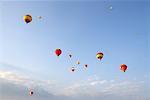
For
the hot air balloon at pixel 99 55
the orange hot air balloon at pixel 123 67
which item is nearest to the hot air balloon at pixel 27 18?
the hot air balloon at pixel 99 55

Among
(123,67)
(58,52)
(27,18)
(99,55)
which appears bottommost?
(123,67)

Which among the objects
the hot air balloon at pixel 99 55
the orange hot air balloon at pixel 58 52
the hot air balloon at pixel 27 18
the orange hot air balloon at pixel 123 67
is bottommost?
the orange hot air balloon at pixel 123 67

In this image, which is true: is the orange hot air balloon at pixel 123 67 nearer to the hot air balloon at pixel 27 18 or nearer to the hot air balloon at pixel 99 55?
the hot air balloon at pixel 99 55

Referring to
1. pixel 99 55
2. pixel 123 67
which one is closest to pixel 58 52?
pixel 99 55

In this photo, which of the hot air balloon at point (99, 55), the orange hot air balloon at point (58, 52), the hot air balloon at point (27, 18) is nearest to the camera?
the hot air balloon at point (27, 18)

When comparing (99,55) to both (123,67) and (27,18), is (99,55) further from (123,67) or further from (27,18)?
(27,18)

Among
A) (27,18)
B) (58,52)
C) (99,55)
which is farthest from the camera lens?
(99,55)

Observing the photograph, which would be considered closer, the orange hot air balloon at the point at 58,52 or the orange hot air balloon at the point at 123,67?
the orange hot air balloon at the point at 58,52

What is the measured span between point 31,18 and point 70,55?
102 feet

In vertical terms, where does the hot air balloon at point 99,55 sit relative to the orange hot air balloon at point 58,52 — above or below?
below

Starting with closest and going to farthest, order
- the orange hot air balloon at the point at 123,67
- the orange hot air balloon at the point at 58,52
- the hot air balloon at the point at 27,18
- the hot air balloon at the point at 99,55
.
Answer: the hot air balloon at the point at 27,18, the orange hot air balloon at the point at 58,52, the hot air balloon at the point at 99,55, the orange hot air balloon at the point at 123,67

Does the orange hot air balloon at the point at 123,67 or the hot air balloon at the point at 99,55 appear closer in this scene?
the hot air balloon at the point at 99,55

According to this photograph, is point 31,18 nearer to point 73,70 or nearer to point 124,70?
point 124,70

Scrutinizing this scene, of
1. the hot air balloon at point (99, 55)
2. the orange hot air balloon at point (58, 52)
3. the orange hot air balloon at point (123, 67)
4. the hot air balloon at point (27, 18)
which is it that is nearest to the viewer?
the hot air balloon at point (27, 18)
